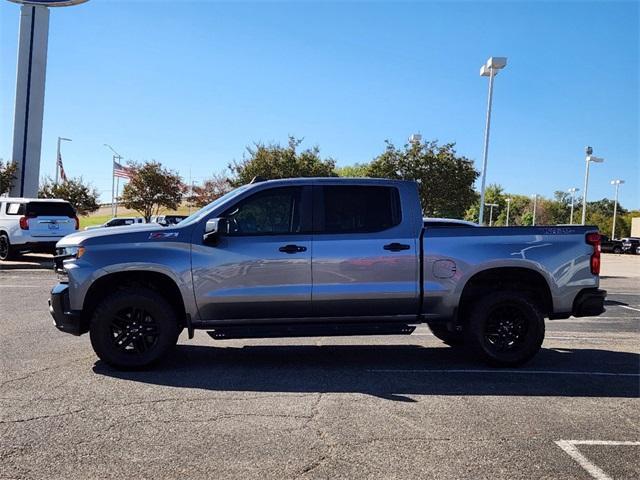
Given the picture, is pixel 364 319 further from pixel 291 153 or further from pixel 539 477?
pixel 291 153

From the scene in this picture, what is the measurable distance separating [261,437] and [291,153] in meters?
31.5

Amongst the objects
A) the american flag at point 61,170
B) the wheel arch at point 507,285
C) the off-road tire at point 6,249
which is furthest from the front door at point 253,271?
the american flag at point 61,170

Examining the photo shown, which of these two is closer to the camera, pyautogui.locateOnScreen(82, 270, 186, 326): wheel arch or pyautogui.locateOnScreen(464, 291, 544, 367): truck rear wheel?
pyautogui.locateOnScreen(82, 270, 186, 326): wheel arch

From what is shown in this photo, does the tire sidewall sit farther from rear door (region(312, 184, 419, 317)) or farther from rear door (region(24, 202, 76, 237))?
rear door (region(312, 184, 419, 317))

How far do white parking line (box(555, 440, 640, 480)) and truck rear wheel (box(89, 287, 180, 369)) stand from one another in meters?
3.81

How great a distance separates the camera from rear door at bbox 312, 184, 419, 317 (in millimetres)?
6137

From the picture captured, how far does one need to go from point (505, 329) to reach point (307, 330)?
227cm

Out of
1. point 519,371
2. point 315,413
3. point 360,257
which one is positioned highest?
point 360,257

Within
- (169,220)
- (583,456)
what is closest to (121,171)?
(169,220)

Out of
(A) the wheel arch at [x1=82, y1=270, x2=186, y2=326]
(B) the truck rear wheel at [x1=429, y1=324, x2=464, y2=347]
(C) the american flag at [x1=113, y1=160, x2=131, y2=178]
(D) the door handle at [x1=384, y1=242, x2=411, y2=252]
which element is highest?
(C) the american flag at [x1=113, y1=160, x2=131, y2=178]

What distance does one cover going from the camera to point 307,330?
6043 millimetres

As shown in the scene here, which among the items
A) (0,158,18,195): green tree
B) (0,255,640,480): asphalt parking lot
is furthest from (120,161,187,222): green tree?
(0,255,640,480): asphalt parking lot

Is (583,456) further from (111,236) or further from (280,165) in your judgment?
(280,165)

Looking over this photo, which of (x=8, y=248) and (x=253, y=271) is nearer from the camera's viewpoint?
(x=253, y=271)
